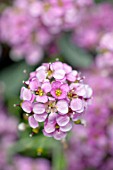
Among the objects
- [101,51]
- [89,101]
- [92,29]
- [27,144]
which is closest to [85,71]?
[92,29]

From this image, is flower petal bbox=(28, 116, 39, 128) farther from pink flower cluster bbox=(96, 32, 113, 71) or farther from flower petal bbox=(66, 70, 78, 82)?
pink flower cluster bbox=(96, 32, 113, 71)

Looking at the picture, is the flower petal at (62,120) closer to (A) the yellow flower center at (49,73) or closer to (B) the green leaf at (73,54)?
(A) the yellow flower center at (49,73)

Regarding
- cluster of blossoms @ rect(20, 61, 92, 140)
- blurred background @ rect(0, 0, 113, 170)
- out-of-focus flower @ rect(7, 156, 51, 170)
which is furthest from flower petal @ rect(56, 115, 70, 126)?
out-of-focus flower @ rect(7, 156, 51, 170)

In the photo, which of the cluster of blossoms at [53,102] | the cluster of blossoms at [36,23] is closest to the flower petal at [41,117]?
the cluster of blossoms at [53,102]

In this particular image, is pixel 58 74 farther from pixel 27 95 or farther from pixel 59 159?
pixel 59 159

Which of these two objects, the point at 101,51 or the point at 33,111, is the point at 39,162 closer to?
the point at 101,51

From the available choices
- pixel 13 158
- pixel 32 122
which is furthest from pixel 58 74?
pixel 13 158
